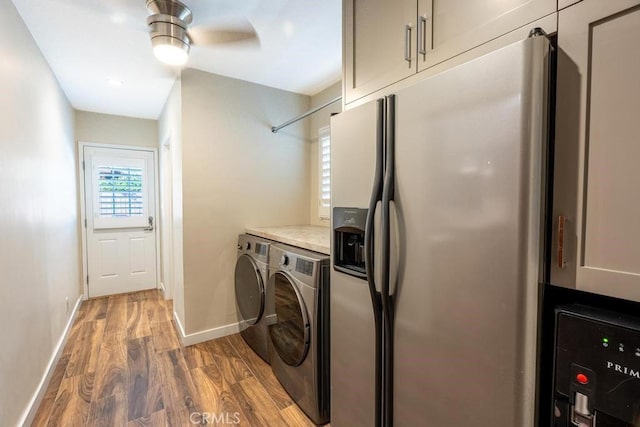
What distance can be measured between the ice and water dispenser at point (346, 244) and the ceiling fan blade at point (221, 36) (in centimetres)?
148

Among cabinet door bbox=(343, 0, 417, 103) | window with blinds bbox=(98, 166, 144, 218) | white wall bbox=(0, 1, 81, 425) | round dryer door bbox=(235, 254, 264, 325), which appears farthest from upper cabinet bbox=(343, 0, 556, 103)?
window with blinds bbox=(98, 166, 144, 218)

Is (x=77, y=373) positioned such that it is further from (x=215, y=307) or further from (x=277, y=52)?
(x=277, y=52)

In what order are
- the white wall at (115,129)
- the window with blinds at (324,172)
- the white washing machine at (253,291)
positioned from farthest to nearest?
the white wall at (115,129), the window with blinds at (324,172), the white washing machine at (253,291)

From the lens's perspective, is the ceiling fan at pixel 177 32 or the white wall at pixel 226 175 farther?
the white wall at pixel 226 175

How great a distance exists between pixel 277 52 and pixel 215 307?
2288 millimetres

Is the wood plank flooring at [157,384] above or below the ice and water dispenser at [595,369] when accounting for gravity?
below

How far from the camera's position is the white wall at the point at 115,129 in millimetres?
3729

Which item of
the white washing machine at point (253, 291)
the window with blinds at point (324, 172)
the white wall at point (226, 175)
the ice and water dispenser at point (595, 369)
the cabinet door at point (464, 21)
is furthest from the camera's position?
the window with blinds at point (324, 172)

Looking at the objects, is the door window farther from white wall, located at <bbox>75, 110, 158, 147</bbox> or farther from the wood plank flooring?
the wood plank flooring

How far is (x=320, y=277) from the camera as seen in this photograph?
1605 millimetres

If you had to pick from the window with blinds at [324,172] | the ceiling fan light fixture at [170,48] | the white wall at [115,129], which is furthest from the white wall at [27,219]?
the window with blinds at [324,172]

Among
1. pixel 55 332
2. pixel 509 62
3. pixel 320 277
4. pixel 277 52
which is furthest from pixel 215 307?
pixel 509 62

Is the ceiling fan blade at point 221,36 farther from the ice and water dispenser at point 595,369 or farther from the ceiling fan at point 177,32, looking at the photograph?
the ice and water dispenser at point 595,369

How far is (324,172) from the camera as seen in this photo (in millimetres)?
2938
